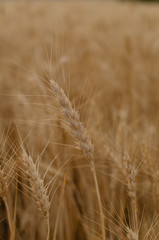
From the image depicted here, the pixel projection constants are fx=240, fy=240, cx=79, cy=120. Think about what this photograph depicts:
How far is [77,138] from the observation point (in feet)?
1.36

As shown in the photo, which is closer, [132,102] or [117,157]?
[117,157]

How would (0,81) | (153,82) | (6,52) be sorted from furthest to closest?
(6,52) → (153,82) → (0,81)

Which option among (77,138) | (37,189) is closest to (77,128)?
(77,138)

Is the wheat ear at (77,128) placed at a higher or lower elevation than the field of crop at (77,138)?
higher

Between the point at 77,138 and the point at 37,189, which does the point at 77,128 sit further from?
the point at 37,189

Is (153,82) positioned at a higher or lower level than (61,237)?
higher

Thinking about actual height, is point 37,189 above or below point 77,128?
below

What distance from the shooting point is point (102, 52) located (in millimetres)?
1923

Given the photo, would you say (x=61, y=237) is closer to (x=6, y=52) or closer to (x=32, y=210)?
(x=32, y=210)

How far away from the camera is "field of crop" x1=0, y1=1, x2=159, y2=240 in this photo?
0.44 meters

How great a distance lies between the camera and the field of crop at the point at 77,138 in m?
0.44

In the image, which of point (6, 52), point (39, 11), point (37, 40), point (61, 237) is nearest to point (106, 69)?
point (6, 52)

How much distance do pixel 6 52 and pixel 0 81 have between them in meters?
0.47

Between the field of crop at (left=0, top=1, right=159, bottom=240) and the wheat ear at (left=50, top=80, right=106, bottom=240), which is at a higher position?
the wheat ear at (left=50, top=80, right=106, bottom=240)
